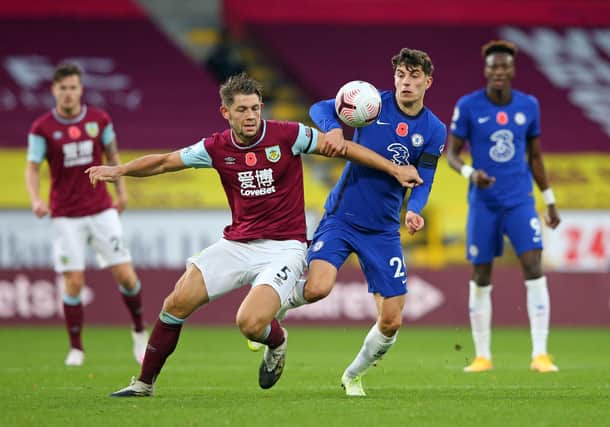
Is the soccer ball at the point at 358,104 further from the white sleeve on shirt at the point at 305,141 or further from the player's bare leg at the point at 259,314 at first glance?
the player's bare leg at the point at 259,314

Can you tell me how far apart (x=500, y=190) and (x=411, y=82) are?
244 cm

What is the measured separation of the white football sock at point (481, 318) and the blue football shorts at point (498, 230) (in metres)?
0.28

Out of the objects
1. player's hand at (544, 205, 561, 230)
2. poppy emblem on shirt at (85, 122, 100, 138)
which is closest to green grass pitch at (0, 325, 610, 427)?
player's hand at (544, 205, 561, 230)

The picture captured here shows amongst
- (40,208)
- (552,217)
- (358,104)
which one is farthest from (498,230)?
(40,208)

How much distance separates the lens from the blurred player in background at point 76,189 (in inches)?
438

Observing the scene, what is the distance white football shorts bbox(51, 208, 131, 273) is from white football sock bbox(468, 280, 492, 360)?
307 centimetres

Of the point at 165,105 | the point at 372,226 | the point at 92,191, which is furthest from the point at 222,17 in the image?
the point at 372,226

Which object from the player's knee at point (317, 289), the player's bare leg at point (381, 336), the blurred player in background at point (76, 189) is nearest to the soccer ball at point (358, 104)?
the player's knee at point (317, 289)

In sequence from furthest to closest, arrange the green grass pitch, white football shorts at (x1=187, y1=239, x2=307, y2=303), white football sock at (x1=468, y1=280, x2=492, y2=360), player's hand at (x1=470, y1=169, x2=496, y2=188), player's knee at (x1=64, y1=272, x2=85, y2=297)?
player's knee at (x1=64, y1=272, x2=85, y2=297) → white football sock at (x1=468, y1=280, x2=492, y2=360) → player's hand at (x1=470, y1=169, x2=496, y2=188) → white football shorts at (x1=187, y1=239, x2=307, y2=303) → the green grass pitch

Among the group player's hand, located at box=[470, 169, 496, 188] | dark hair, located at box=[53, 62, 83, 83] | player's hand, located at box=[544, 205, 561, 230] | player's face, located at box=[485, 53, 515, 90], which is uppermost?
dark hair, located at box=[53, 62, 83, 83]

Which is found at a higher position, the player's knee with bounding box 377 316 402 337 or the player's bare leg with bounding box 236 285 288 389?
the player's bare leg with bounding box 236 285 288 389

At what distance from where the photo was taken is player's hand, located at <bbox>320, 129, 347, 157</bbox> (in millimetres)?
7840

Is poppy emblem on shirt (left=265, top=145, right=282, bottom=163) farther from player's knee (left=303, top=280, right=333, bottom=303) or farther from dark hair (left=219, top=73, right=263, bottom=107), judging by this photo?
player's knee (left=303, top=280, right=333, bottom=303)

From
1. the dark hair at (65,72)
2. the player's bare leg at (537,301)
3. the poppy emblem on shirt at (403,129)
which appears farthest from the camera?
the dark hair at (65,72)
